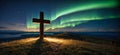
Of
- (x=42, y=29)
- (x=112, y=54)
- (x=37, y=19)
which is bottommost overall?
(x=112, y=54)

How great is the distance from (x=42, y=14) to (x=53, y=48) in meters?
4.99

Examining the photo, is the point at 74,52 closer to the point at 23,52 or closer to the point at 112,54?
the point at 112,54

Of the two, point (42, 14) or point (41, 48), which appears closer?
point (41, 48)

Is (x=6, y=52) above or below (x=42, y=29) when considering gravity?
below

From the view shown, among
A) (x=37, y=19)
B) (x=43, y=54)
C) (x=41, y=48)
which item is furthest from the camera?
(x=37, y=19)

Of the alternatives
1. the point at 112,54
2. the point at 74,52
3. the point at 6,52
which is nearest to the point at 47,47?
the point at 74,52

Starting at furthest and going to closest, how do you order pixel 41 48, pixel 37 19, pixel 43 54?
pixel 37 19
pixel 41 48
pixel 43 54

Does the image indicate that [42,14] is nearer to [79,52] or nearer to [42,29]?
[42,29]

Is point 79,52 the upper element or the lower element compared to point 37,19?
lower

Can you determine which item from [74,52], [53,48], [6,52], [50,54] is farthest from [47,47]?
[6,52]

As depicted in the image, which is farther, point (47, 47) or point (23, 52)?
point (47, 47)

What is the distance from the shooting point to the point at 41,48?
496 inches

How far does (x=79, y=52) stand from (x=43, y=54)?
2.98m

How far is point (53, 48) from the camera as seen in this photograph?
41.8 ft
